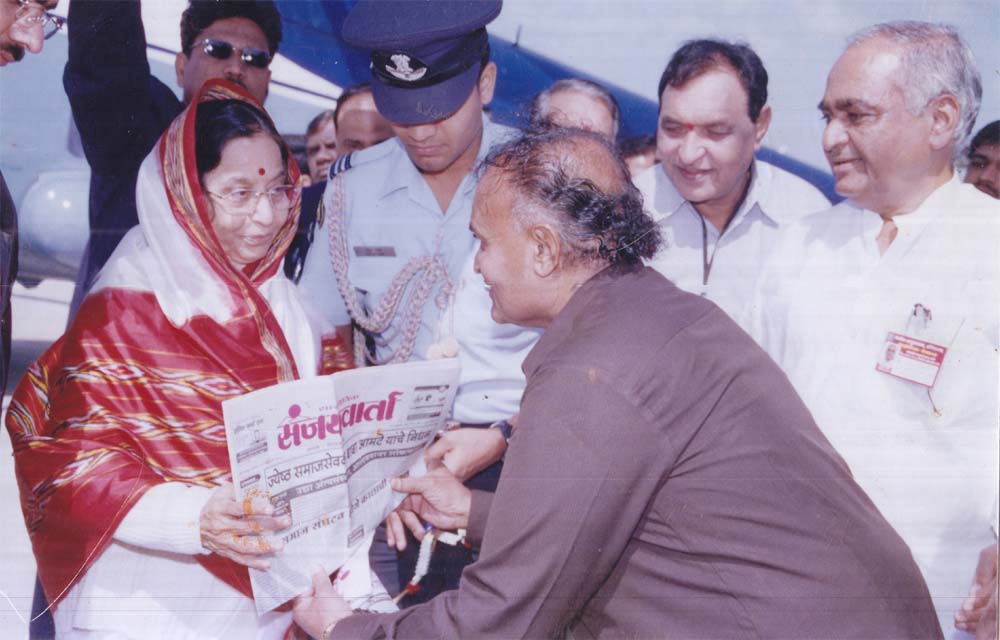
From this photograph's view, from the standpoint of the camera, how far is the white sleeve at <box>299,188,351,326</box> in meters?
2.35

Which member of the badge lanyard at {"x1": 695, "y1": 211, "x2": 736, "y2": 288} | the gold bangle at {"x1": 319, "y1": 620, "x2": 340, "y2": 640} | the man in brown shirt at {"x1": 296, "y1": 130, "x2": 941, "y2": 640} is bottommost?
the gold bangle at {"x1": 319, "y1": 620, "x2": 340, "y2": 640}

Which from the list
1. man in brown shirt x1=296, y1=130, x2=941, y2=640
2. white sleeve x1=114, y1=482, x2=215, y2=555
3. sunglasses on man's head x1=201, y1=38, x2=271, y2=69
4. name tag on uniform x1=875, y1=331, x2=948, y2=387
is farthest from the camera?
sunglasses on man's head x1=201, y1=38, x2=271, y2=69

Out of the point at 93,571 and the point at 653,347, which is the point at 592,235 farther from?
the point at 93,571

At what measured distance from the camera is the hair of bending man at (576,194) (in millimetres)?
1715

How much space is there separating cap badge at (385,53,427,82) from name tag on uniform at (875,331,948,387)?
134 centimetres

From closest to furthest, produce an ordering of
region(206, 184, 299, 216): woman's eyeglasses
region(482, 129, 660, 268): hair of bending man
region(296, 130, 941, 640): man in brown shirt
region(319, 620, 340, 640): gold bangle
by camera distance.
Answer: region(296, 130, 941, 640): man in brown shirt < region(482, 129, 660, 268): hair of bending man < region(319, 620, 340, 640): gold bangle < region(206, 184, 299, 216): woman's eyeglasses

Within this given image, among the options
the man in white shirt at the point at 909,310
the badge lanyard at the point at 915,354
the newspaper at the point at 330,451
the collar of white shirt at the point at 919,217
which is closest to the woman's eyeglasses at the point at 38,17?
the newspaper at the point at 330,451

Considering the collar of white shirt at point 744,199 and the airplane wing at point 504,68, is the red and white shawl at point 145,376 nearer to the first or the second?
the airplane wing at point 504,68

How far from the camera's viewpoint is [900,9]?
7.06 feet

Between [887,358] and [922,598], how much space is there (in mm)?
682

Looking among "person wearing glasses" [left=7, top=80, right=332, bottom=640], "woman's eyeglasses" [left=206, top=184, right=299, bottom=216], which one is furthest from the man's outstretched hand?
"woman's eyeglasses" [left=206, top=184, right=299, bottom=216]

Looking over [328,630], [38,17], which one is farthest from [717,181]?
[38,17]

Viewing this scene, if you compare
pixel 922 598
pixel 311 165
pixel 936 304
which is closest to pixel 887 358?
pixel 936 304

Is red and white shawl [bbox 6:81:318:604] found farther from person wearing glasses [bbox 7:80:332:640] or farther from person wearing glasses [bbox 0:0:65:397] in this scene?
person wearing glasses [bbox 0:0:65:397]
